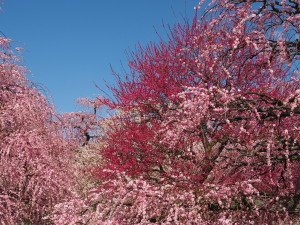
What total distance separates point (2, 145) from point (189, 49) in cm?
643

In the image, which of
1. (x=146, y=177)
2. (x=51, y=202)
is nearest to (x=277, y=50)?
(x=146, y=177)

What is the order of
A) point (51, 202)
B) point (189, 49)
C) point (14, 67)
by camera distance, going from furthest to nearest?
point (189, 49), point (14, 67), point (51, 202)

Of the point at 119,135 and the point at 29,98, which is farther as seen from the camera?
the point at 119,135

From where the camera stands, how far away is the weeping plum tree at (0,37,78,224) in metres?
8.03

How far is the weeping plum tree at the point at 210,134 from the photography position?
5.10 meters

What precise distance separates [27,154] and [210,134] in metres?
4.79

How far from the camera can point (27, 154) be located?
8.07 meters

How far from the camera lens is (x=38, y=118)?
923cm

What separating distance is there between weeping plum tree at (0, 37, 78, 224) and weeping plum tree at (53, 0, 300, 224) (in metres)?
0.88

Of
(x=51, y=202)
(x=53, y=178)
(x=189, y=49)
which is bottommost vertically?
(x=51, y=202)

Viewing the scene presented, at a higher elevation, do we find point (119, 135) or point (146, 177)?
point (119, 135)

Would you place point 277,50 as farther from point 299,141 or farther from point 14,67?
point 14,67

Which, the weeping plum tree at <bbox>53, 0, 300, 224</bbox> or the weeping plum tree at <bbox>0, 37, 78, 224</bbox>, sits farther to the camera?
the weeping plum tree at <bbox>0, 37, 78, 224</bbox>

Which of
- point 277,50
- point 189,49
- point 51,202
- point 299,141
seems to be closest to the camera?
point 299,141
